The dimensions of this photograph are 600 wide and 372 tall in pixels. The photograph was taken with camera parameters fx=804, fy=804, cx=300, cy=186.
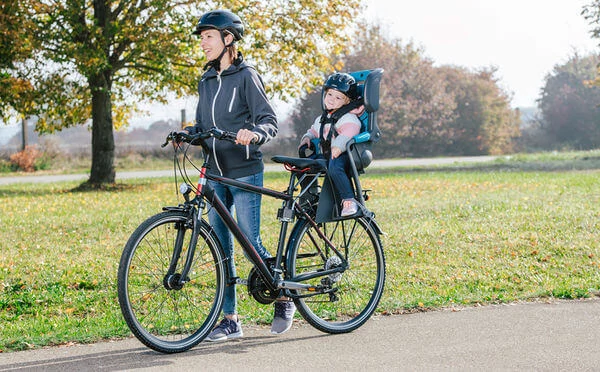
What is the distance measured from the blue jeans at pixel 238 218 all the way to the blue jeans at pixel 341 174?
1.58ft

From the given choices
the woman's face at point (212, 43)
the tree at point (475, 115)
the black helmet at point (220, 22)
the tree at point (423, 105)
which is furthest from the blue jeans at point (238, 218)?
the tree at point (475, 115)

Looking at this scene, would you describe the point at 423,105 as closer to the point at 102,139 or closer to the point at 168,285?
the point at 102,139

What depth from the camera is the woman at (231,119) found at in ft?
16.9

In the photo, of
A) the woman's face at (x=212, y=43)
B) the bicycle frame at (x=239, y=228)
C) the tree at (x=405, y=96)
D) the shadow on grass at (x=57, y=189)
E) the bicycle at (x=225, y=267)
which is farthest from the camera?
the tree at (x=405, y=96)

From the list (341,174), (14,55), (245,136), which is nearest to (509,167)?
(14,55)

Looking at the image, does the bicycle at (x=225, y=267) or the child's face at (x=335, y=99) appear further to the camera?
the child's face at (x=335, y=99)

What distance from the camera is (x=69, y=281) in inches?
306

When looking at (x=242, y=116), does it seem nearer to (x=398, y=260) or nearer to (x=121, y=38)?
(x=398, y=260)

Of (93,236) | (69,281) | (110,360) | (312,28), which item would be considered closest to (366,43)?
(312,28)

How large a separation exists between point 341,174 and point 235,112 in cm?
82

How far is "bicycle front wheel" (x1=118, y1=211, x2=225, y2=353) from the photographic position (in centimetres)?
468

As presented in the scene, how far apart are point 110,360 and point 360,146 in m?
2.13

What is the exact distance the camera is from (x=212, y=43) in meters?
5.14

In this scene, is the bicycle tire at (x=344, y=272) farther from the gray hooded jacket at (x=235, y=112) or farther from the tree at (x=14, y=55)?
the tree at (x=14, y=55)
